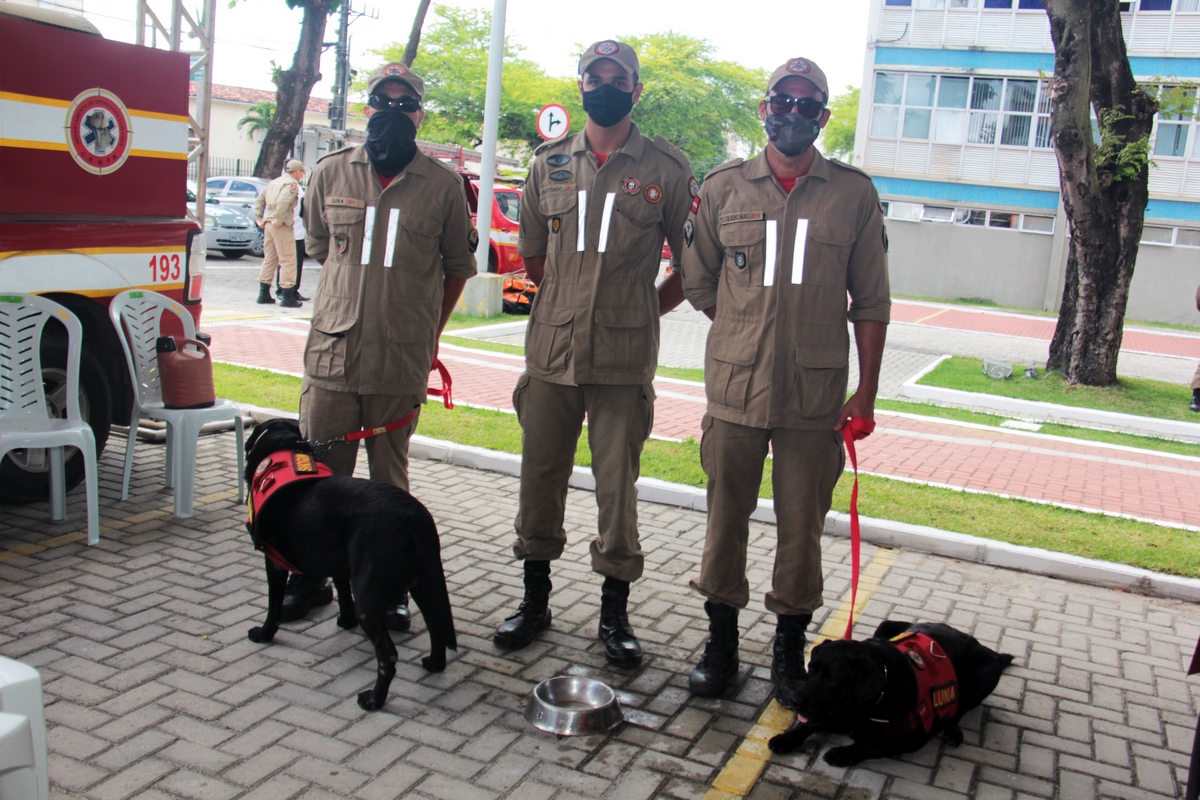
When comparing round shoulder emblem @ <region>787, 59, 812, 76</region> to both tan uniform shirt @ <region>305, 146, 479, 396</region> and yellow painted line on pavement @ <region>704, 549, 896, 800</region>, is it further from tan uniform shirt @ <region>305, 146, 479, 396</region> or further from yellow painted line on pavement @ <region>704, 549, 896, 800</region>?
yellow painted line on pavement @ <region>704, 549, 896, 800</region>

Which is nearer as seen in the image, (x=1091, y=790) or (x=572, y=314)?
(x=1091, y=790)

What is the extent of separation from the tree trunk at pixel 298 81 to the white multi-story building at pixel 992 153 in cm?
1611

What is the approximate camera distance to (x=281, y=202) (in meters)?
13.8

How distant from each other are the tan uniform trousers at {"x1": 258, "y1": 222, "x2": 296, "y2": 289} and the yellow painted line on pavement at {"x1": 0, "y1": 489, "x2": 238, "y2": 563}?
8.62m

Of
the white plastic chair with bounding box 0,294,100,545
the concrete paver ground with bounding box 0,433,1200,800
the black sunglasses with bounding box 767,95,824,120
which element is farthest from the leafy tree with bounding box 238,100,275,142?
the black sunglasses with bounding box 767,95,824,120

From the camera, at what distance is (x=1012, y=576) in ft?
17.8

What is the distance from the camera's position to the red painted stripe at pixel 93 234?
16.8 feet

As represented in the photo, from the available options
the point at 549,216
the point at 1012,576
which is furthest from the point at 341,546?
the point at 1012,576

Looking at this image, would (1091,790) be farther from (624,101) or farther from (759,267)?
(624,101)

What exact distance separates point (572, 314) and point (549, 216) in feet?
1.44

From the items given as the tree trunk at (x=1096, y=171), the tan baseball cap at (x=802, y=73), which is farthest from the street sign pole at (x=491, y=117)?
the tan baseball cap at (x=802, y=73)

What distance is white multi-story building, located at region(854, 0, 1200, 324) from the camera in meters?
27.7

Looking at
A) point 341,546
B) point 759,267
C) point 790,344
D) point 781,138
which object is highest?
point 781,138

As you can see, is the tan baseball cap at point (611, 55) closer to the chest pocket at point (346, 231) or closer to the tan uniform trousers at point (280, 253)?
the chest pocket at point (346, 231)
